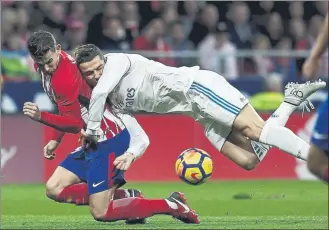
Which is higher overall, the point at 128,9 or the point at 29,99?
the point at 128,9

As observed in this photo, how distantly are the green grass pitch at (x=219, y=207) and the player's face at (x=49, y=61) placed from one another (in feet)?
4.78

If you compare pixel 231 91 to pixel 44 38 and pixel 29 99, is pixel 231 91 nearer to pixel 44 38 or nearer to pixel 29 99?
pixel 44 38

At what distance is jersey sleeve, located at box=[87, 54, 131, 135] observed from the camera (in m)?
9.21

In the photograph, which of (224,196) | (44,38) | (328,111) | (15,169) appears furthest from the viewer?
Answer: (15,169)

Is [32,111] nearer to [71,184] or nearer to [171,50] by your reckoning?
[71,184]

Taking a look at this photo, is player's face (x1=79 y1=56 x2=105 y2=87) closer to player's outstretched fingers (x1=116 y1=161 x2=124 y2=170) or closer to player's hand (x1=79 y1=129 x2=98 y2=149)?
player's hand (x1=79 y1=129 x2=98 y2=149)

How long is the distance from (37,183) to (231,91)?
7.32 meters

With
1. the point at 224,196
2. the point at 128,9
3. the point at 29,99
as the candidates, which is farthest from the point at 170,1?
the point at 224,196

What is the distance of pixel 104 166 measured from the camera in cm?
963

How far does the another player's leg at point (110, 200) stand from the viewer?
31.4ft

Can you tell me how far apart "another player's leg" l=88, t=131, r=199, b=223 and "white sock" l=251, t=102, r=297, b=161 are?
1.06 metres

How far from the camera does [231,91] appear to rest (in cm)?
991

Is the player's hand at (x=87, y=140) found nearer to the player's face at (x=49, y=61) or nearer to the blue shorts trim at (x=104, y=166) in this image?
the blue shorts trim at (x=104, y=166)

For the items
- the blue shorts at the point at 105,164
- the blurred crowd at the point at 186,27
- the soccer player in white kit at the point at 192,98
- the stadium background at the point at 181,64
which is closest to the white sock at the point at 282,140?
the soccer player in white kit at the point at 192,98
